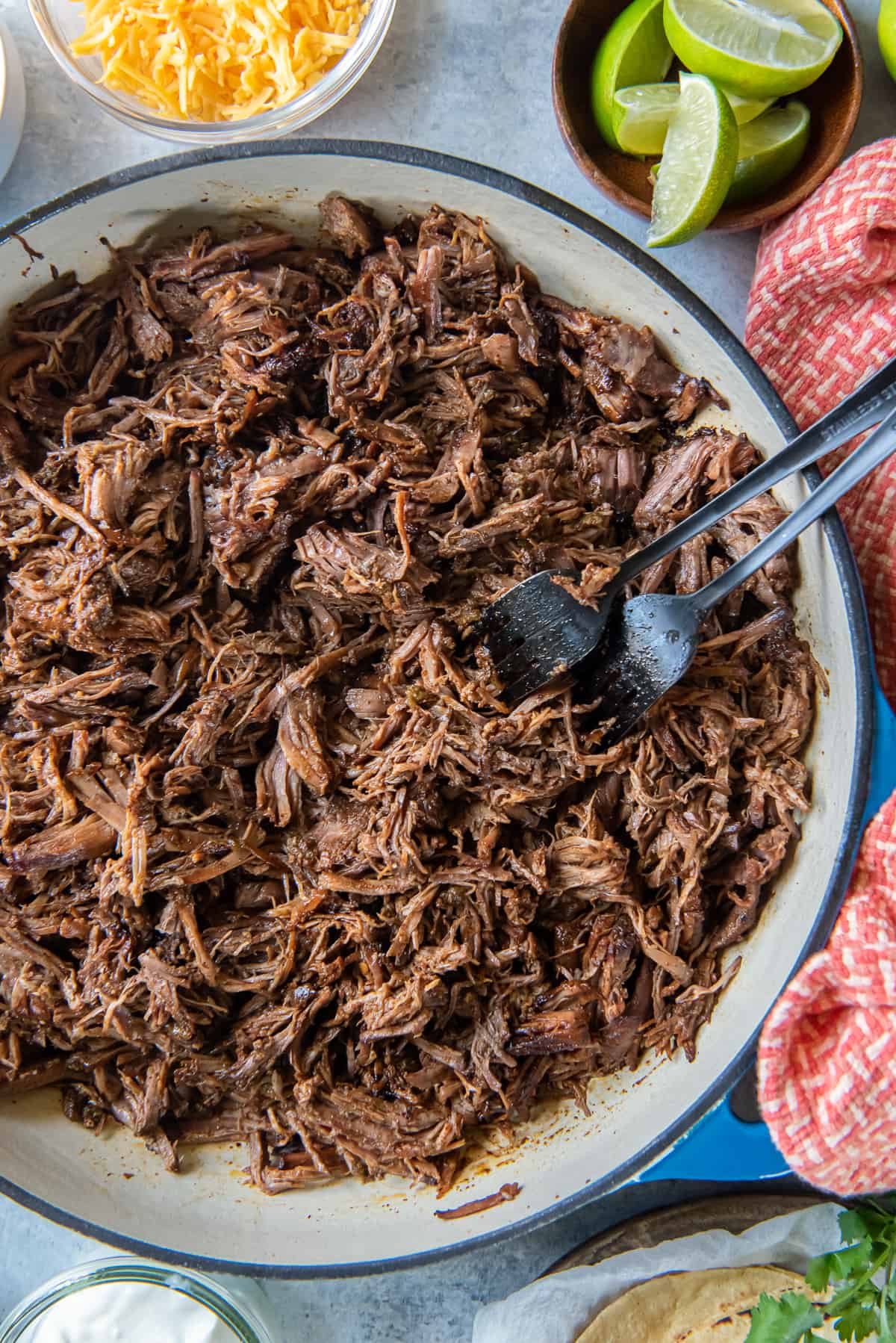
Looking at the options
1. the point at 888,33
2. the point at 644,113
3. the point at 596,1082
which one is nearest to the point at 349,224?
the point at 644,113

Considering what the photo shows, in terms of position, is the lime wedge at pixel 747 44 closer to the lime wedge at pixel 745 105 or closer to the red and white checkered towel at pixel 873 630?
the lime wedge at pixel 745 105

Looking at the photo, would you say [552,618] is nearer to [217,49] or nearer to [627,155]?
[627,155]

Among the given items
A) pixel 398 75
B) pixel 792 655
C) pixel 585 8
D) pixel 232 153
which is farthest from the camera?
pixel 398 75

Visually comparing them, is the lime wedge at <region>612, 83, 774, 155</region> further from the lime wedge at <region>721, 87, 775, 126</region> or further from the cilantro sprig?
the cilantro sprig

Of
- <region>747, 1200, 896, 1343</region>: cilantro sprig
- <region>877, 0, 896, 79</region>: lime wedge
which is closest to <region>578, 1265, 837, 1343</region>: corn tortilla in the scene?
<region>747, 1200, 896, 1343</region>: cilantro sprig

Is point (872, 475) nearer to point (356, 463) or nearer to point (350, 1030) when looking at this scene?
point (356, 463)

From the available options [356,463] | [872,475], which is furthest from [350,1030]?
[872,475]
